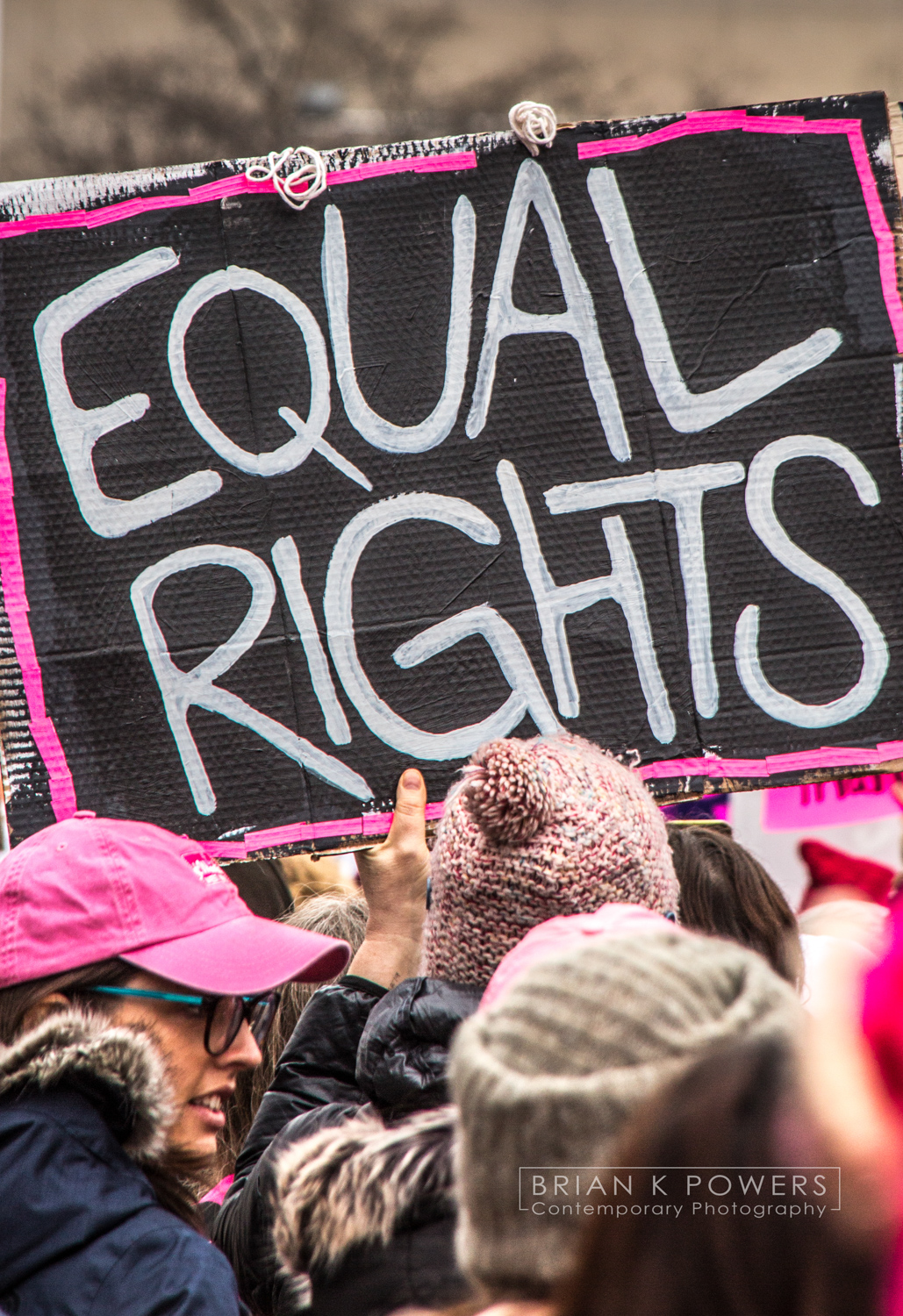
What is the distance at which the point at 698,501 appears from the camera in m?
2.02

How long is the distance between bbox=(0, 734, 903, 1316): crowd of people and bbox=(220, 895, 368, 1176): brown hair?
0.01m

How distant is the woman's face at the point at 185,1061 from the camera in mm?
1420

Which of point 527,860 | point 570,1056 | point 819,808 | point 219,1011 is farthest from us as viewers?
point 819,808

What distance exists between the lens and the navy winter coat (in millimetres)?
1198

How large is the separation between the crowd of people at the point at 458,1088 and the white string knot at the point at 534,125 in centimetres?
95

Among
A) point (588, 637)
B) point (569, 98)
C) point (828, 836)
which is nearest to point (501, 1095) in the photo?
point (588, 637)

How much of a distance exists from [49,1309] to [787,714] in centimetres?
133

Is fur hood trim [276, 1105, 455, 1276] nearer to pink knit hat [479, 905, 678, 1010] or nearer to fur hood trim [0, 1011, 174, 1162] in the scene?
pink knit hat [479, 905, 678, 1010]

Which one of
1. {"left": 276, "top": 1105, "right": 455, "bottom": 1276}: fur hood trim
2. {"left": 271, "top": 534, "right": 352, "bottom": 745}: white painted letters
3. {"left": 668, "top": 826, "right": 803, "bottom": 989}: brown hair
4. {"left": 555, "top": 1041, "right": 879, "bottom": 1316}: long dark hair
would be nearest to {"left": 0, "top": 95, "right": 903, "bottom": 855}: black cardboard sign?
{"left": 271, "top": 534, "right": 352, "bottom": 745}: white painted letters

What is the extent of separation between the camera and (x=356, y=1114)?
4.57 feet

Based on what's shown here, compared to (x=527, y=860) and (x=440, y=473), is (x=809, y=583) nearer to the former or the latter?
(x=440, y=473)

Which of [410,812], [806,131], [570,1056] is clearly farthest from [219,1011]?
[806,131]

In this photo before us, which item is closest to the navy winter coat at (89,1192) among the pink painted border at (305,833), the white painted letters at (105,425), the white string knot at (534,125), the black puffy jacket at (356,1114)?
the black puffy jacket at (356,1114)

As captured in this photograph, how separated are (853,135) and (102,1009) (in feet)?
5.66
